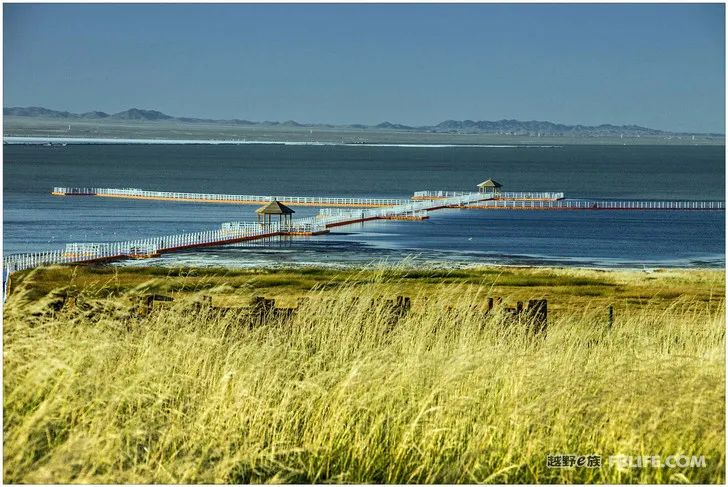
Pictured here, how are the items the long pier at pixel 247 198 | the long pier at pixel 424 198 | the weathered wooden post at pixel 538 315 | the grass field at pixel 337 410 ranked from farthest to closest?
the long pier at pixel 247 198 → the long pier at pixel 424 198 → the weathered wooden post at pixel 538 315 → the grass field at pixel 337 410

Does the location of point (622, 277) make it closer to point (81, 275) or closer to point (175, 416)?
point (81, 275)

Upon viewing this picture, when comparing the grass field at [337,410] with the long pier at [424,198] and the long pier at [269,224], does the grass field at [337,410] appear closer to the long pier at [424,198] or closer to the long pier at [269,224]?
the long pier at [269,224]

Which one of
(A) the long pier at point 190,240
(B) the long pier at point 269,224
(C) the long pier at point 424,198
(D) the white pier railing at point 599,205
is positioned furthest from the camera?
(C) the long pier at point 424,198

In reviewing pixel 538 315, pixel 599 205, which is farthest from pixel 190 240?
pixel 599 205

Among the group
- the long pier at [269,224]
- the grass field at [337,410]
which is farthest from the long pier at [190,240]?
the grass field at [337,410]

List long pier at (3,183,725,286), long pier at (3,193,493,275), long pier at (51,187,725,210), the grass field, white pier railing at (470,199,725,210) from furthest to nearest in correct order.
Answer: long pier at (51,187,725,210)
white pier railing at (470,199,725,210)
long pier at (3,183,725,286)
long pier at (3,193,493,275)
the grass field

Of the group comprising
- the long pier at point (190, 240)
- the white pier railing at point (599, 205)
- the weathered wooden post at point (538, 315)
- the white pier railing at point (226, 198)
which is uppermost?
the weathered wooden post at point (538, 315)

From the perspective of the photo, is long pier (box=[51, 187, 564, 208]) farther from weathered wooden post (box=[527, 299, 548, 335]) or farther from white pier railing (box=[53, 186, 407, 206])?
weathered wooden post (box=[527, 299, 548, 335])

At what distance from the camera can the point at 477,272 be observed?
45188 millimetres

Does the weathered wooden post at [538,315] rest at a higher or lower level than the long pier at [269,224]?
higher

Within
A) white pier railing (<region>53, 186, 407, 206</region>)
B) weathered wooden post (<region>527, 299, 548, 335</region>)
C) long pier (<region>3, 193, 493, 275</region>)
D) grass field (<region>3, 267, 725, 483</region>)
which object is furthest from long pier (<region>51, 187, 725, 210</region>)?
grass field (<region>3, 267, 725, 483</region>)

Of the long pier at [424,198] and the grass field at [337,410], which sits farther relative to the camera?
the long pier at [424,198]

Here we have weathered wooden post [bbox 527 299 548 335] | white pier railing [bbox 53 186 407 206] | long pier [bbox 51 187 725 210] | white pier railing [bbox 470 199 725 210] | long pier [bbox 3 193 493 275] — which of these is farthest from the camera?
white pier railing [bbox 53 186 407 206]

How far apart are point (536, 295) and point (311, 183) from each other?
12049cm
